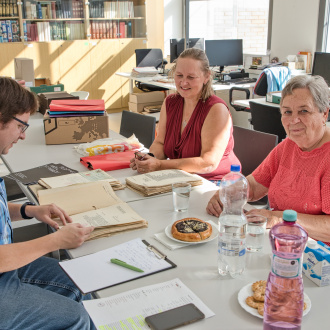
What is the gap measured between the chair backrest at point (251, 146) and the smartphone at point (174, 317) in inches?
60.4

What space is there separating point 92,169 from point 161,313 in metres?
1.39

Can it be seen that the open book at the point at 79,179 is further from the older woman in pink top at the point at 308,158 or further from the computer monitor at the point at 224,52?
the computer monitor at the point at 224,52

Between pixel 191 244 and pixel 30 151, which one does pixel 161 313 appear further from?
pixel 30 151

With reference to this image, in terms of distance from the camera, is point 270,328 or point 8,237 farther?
point 8,237

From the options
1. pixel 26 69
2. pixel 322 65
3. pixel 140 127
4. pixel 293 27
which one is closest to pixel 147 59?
pixel 293 27

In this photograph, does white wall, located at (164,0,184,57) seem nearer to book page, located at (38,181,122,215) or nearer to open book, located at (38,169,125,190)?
open book, located at (38,169,125,190)

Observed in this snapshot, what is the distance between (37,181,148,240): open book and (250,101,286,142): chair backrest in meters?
2.22

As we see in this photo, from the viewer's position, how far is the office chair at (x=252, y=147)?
8.15 ft

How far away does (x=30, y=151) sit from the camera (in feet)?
9.16

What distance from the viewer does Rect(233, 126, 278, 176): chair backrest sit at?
248 centimetres

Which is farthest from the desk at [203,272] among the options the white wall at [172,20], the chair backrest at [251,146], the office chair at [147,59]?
the white wall at [172,20]

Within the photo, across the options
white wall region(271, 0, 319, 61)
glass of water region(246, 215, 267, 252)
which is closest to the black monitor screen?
white wall region(271, 0, 319, 61)

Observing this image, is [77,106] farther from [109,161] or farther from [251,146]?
[251,146]

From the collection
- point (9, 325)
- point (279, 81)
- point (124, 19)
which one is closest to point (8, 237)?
point (9, 325)
